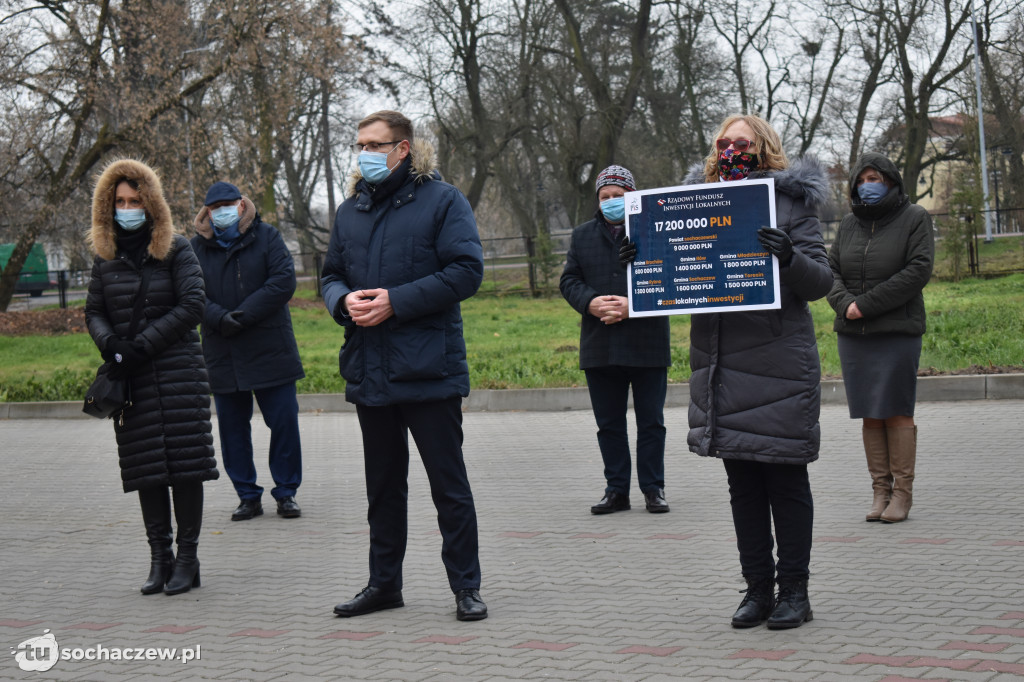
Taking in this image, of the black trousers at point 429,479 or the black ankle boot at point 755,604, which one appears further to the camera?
the black trousers at point 429,479

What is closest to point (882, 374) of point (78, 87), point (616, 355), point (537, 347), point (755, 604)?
point (616, 355)

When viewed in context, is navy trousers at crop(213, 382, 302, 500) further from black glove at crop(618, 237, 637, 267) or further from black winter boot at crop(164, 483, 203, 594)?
black glove at crop(618, 237, 637, 267)

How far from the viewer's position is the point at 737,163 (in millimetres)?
4977

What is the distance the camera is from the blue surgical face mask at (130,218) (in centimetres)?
617

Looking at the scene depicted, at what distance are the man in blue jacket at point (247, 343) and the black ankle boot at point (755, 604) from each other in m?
3.93

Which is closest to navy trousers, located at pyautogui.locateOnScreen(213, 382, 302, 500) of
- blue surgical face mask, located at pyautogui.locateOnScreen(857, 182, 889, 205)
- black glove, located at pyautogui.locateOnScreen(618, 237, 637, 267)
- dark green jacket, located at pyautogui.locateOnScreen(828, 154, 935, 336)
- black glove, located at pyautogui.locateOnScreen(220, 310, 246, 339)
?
black glove, located at pyautogui.locateOnScreen(220, 310, 246, 339)

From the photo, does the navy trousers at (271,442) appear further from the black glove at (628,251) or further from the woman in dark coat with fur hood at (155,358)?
the black glove at (628,251)

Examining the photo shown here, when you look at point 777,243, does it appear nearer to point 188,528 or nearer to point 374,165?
point 374,165

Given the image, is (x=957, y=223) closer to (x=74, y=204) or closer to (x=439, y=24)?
(x=439, y=24)

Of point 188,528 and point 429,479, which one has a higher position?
point 429,479

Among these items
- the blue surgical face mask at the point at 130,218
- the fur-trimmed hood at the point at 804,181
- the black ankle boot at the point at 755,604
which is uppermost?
the blue surgical face mask at the point at 130,218

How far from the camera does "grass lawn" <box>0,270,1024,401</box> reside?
1423cm

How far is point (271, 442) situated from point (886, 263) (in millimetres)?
4158

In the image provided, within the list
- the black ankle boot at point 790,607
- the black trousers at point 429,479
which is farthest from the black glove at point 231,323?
the black ankle boot at point 790,607
